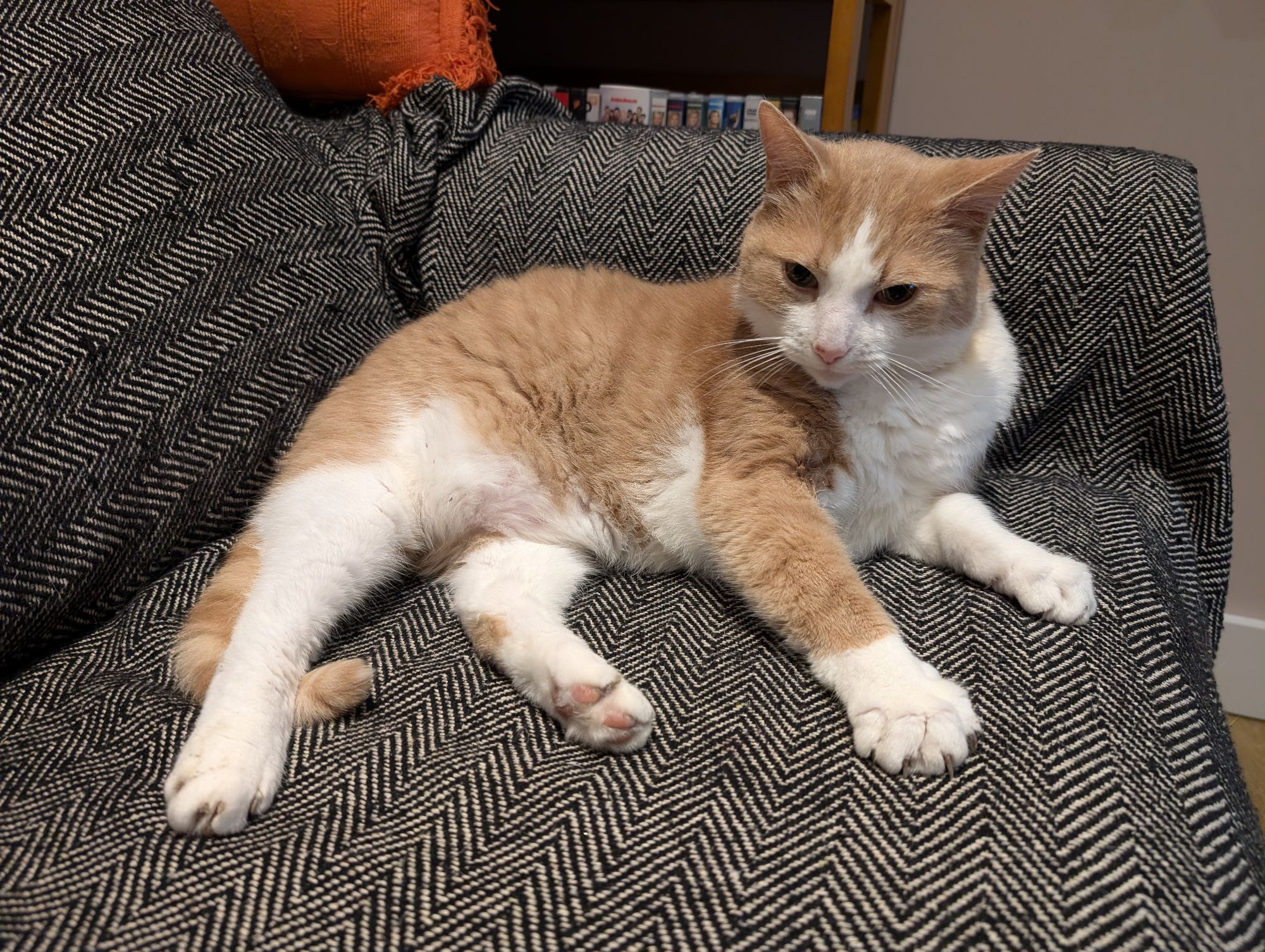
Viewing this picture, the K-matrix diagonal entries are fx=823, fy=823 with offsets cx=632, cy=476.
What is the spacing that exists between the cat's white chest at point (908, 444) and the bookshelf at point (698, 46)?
1.34 meters

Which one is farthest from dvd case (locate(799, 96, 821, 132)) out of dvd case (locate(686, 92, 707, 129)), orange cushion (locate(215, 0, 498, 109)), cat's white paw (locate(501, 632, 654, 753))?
cat's white paw (locate(501, 632, 654, 753))

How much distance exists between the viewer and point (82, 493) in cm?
115

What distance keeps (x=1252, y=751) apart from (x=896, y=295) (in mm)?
1998

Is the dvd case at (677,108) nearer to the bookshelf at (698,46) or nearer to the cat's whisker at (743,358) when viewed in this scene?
the bookshelf at (698,46)

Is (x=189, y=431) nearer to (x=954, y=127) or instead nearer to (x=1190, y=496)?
(x=1190, y=496)

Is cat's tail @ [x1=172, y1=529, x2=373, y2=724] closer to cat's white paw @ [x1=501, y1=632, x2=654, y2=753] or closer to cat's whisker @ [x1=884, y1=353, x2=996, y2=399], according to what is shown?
cat's white paw @ [x1=501, y1=632, x2=654, y2=753]

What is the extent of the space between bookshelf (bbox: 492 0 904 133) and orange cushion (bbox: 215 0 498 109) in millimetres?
709

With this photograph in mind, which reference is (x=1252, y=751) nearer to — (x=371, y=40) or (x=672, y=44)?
(x=672, y=44)

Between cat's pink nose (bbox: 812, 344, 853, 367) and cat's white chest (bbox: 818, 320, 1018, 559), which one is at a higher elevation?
cat's pink nose (bbox: 812, 344, 853, 367)

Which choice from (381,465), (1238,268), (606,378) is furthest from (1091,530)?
(1238,268)

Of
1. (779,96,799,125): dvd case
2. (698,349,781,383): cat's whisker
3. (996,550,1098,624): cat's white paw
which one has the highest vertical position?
(779,96,799,125): dvd case

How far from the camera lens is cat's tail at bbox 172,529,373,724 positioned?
0.99 meters

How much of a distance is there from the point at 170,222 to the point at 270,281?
Result: 17 centimetres

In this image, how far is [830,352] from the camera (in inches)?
43.4
